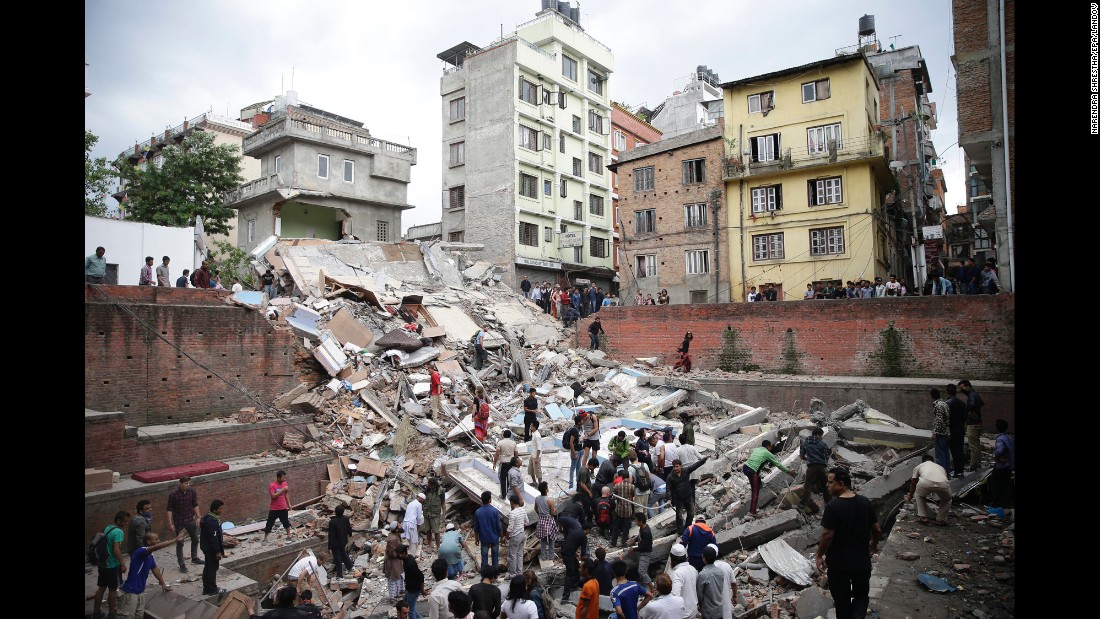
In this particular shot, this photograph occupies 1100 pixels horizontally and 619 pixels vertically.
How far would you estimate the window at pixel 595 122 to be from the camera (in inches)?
1512

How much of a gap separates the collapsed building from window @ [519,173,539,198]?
11.3m

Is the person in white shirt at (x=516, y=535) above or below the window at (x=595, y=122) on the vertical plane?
below

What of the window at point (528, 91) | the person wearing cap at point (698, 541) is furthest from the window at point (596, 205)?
the person wearing cap at point (698, 541)

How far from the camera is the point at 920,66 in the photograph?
29938mm

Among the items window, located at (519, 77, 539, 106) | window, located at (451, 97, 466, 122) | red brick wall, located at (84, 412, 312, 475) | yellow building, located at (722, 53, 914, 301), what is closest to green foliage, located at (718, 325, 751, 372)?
yellow building, located at (722, 53, 914, 301)

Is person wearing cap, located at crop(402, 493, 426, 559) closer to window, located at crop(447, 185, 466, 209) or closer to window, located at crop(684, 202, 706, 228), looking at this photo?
window, located at crop(684, 202, 706, 228)

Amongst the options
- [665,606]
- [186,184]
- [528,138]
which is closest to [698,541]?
[665,606]

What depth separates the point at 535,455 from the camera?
12242 mm

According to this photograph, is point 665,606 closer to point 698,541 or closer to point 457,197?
point 698,541

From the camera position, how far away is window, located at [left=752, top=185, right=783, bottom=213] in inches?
1016

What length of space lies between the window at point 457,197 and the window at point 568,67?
9.24 meters

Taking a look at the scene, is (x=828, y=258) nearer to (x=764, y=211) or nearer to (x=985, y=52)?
(x=764, y=211)

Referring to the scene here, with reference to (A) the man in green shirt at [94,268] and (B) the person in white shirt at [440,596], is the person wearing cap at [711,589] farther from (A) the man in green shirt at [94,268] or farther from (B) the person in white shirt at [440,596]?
(A) the man in green shirt at [94,268]

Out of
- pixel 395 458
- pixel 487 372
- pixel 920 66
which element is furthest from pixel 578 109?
pixel 395 458
